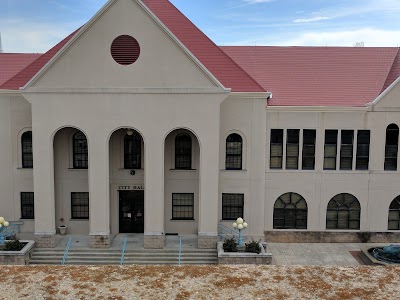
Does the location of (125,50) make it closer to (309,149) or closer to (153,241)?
(153,241)

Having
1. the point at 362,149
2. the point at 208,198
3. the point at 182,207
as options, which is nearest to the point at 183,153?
the point at 182,207

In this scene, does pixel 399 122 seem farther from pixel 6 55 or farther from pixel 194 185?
pixel 6 55

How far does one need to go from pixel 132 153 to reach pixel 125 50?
655 centimetres

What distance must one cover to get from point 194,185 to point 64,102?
9073 millimetres

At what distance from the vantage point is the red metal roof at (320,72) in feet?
88.4

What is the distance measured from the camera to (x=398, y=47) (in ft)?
99.2

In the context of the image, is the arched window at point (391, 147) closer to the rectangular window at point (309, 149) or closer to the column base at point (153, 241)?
the rectangular window at point (309, 149)

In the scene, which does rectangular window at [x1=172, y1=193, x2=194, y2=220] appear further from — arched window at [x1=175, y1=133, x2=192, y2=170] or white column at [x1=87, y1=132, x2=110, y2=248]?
white column at [x1=87, y1=132, x2=110, y2=248]

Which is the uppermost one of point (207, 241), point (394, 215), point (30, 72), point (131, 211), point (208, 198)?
point (30, 72)

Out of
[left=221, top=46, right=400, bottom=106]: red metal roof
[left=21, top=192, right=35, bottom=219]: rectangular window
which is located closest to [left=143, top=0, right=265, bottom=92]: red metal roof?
[left=221, top=46, right=400, bottom=106]: red metal roof

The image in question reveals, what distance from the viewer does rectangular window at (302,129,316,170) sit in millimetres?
26469

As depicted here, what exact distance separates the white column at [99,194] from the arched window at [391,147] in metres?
17.2

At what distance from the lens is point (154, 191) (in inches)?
930

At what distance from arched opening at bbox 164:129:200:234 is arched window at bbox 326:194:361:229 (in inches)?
337
